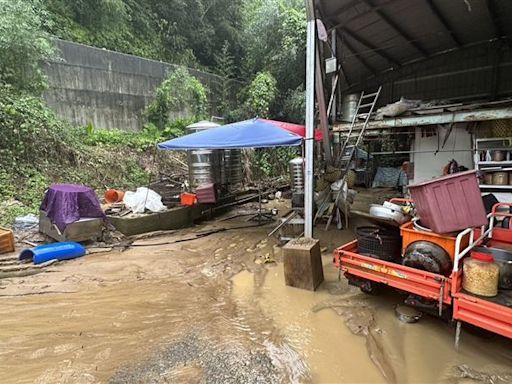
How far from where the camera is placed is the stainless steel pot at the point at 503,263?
10.6 feet

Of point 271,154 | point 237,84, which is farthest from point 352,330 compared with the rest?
point 237,84

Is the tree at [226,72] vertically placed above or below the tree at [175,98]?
above

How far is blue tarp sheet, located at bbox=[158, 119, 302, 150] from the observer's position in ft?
22.9

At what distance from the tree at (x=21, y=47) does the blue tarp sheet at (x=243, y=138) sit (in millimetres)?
4520

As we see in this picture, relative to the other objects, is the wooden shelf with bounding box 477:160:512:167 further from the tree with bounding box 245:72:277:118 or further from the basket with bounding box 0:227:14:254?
the basket with bounding box 0:227:14:254

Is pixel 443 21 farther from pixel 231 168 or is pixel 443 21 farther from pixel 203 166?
pixel 203 166

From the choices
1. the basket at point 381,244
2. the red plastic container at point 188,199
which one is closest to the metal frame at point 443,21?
the basket at point 381,244

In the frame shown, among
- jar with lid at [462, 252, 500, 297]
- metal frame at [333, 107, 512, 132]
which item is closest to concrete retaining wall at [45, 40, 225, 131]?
metal frame at [333, 107, 512, 132]

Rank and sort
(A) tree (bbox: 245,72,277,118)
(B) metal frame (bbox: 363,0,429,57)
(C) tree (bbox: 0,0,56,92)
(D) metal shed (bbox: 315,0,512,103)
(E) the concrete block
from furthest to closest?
(A) tree (bbox: 245,72,277,118) < (C) tree (bbox: 0,0,56,92) < (D) metal shed (bbox: 315,0,512,103) < (B) metal frame (bbox: 363,0,429,57) < (E) the concrete block

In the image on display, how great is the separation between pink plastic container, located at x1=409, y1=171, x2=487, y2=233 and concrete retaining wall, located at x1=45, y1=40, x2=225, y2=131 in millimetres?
10760

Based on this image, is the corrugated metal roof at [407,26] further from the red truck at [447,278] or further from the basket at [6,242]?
the basket at [6,242]

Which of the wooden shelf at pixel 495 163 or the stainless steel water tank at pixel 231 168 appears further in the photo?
the stainless steel water tank at pixel 231 168

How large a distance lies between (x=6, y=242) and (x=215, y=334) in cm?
488

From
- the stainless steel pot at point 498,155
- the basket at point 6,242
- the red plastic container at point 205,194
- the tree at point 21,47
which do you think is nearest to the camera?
the basket at point 6,242
